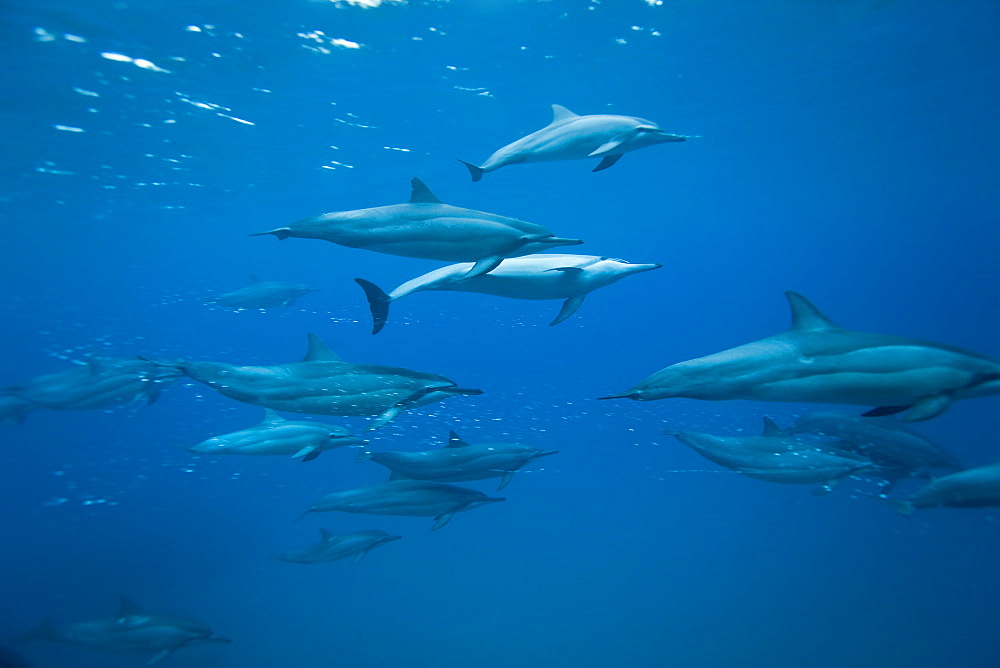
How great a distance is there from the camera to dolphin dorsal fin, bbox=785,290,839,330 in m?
3.42

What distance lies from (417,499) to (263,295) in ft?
38.1

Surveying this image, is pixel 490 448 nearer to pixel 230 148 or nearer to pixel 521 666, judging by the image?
pixel 521 666

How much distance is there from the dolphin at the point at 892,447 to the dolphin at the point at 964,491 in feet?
6.73

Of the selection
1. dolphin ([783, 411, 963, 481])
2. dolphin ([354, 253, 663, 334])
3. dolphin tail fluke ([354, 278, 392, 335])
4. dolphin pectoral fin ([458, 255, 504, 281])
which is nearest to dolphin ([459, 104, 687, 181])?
dolphin ([354, 253, 663, 334])

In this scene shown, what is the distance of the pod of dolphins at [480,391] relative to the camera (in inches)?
123

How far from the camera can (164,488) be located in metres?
18.7

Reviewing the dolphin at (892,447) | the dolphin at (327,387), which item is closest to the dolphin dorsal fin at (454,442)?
the dolphin at (327,387)

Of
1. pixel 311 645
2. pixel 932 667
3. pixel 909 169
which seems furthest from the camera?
pixel 909 169

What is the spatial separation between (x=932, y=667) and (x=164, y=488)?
2181 cm

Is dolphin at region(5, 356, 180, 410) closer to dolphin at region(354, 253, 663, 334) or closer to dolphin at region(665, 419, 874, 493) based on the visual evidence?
dolphin at region(354, 253, 663, 334)

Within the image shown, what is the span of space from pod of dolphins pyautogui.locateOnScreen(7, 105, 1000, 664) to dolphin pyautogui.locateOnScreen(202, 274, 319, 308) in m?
9.53

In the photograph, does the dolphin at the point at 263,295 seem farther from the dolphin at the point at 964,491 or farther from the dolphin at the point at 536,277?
the dolphin at the point at 964,491

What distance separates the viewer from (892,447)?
7633 mm

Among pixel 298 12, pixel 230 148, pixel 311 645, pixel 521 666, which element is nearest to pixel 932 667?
pixel 521 666
